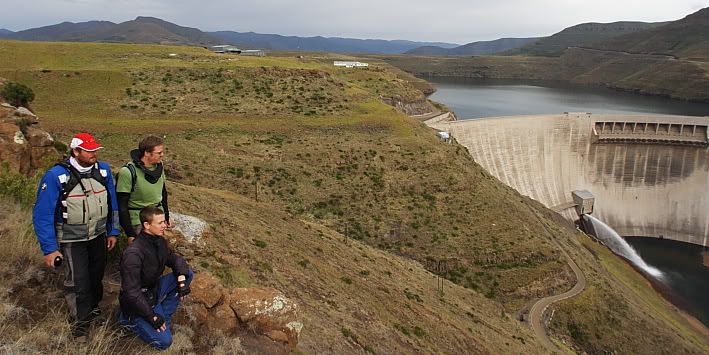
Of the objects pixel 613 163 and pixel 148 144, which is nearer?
pixel 148 144

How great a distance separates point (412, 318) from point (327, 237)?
6.24 m

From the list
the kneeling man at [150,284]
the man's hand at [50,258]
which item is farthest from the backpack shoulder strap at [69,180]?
the kneeling man at [150,284]

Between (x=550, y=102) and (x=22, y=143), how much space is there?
125 m

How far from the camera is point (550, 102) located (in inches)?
4722

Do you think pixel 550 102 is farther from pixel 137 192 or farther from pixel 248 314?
pixel 137 192

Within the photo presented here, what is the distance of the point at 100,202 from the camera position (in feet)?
20.9

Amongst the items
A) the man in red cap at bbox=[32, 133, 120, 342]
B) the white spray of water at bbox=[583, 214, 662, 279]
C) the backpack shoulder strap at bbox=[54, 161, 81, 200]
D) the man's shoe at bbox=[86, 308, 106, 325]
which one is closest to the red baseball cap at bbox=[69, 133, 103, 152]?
the man in red cap at bbox=[32, 133, 120, 342]

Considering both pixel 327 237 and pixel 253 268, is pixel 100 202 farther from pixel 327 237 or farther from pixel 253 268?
pixel 327 237

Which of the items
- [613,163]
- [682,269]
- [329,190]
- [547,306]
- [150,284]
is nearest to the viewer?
[150,284]

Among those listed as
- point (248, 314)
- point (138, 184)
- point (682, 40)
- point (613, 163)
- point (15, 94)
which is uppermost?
point (682, 40)

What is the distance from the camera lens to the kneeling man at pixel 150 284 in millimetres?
5766

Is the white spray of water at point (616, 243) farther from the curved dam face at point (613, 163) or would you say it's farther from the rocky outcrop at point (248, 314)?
the rocky outcrop at point (248, 314)

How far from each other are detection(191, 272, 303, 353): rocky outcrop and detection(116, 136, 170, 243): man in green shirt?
1642 millimetres

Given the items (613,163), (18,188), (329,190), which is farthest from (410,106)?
(18,188)
